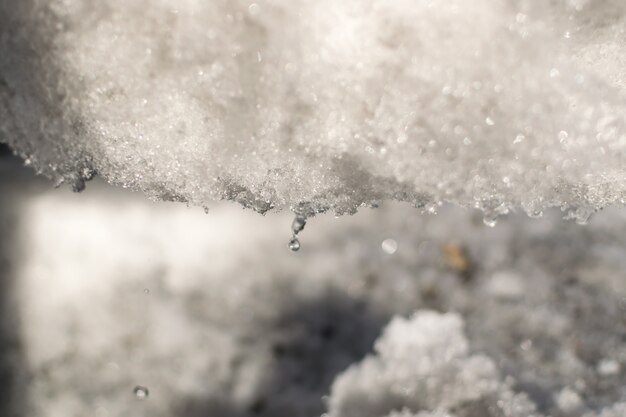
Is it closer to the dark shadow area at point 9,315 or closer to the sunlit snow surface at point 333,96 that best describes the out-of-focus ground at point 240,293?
the dark shadow area at point 9,315

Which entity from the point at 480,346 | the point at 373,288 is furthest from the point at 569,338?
the point at 373,288

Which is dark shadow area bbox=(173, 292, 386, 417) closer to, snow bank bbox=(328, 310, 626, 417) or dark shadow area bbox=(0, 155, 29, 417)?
snow bank bbox=(328, 310, 626, 417)

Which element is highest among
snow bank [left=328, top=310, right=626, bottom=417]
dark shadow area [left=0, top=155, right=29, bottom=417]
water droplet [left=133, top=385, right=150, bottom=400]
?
dark shadow area [left=0, top=155, right=29, bottom=417]

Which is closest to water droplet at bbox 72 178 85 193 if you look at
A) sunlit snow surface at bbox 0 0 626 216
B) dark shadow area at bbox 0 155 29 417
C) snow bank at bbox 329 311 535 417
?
sunlit snow surface at bbox 0 0 626 216

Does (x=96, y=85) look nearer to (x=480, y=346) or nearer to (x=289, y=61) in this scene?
(x=289, y=61)

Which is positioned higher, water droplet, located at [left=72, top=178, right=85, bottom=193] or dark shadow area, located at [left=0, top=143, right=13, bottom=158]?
dark shadow area, located at [left=0, top=143, right=13, bottom=158]

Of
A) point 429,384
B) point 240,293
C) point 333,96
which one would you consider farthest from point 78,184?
point 240,293

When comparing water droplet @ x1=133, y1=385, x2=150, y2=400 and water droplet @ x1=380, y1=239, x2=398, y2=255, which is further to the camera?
water droplet @ x1=380, y1=239, x2=398, y2=255

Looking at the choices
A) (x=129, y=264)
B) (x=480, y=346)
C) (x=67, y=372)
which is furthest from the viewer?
(x=129, y=264)
